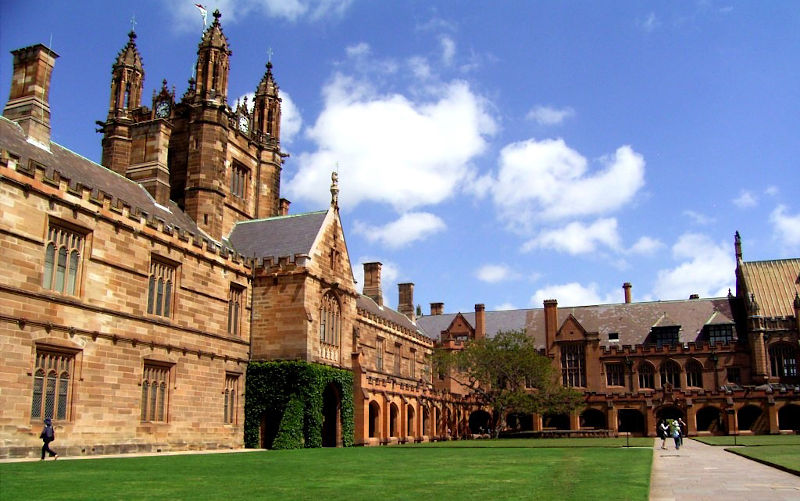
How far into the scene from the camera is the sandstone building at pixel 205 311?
23.0 m

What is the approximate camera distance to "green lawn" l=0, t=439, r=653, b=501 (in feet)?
37.0

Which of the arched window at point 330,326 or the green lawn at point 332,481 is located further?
the arched window at point 330,326

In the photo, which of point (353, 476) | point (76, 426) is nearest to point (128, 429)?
point (76, 426)

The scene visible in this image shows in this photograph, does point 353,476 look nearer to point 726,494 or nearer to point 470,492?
point 470,492

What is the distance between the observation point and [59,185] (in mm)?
23469

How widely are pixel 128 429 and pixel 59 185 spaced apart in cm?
856

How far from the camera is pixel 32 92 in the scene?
27.5 meters

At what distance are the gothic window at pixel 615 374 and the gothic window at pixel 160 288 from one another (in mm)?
44984

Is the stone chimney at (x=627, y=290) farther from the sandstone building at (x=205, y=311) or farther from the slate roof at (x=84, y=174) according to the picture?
the slate roof at (x=84, y=174)

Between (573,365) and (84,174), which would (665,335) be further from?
(84,174)

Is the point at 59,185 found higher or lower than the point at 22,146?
lower

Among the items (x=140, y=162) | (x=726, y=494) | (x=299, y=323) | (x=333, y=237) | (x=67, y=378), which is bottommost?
(x=726, y=494)

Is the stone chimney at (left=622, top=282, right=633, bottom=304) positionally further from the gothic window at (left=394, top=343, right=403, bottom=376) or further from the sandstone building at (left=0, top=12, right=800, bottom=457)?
the gothic window at (left=394, top=343, right=403, bottom=376)

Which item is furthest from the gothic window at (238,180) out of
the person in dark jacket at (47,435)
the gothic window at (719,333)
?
the gothic window at (719,333)
